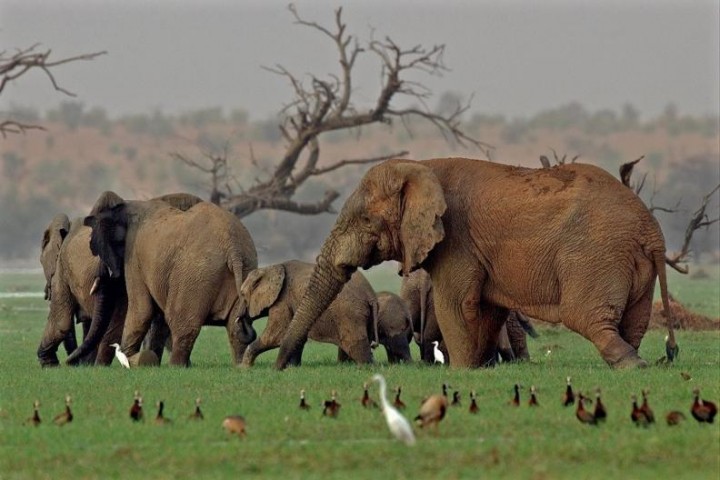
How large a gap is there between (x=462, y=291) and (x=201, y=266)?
336cm

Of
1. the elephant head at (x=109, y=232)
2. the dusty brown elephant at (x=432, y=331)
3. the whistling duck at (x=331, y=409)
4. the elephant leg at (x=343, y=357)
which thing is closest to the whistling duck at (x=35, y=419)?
the whistling duck at (x=331, y=409)

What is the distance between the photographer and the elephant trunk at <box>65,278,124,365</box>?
21.7 metres

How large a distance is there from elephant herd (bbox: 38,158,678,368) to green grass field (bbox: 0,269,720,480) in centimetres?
67

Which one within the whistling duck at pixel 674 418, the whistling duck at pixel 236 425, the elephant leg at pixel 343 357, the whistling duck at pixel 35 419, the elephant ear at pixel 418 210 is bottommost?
the elephant leg at pixel 343 357

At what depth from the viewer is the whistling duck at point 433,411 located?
12742 mm

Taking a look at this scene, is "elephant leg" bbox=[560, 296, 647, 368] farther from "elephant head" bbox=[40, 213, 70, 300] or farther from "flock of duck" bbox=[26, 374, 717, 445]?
"elephant head" bbox=[40, 213, 70, 300]

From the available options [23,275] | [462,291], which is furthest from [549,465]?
[23,275]

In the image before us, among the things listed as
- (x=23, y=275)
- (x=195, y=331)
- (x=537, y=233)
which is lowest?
(x=23, y=275)

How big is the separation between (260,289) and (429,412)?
776cm

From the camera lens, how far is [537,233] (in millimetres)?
18422

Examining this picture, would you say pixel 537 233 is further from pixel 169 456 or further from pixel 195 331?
pixel 169 456

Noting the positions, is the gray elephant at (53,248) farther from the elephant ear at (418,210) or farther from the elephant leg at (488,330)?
the elephant leg at (488,330)

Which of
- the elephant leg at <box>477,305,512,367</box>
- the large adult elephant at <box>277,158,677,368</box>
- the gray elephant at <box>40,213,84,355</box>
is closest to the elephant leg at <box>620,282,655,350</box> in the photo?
the large adult elephant at <box>277,158,677,368</box>

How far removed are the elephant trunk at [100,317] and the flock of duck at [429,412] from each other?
22.5 feet
